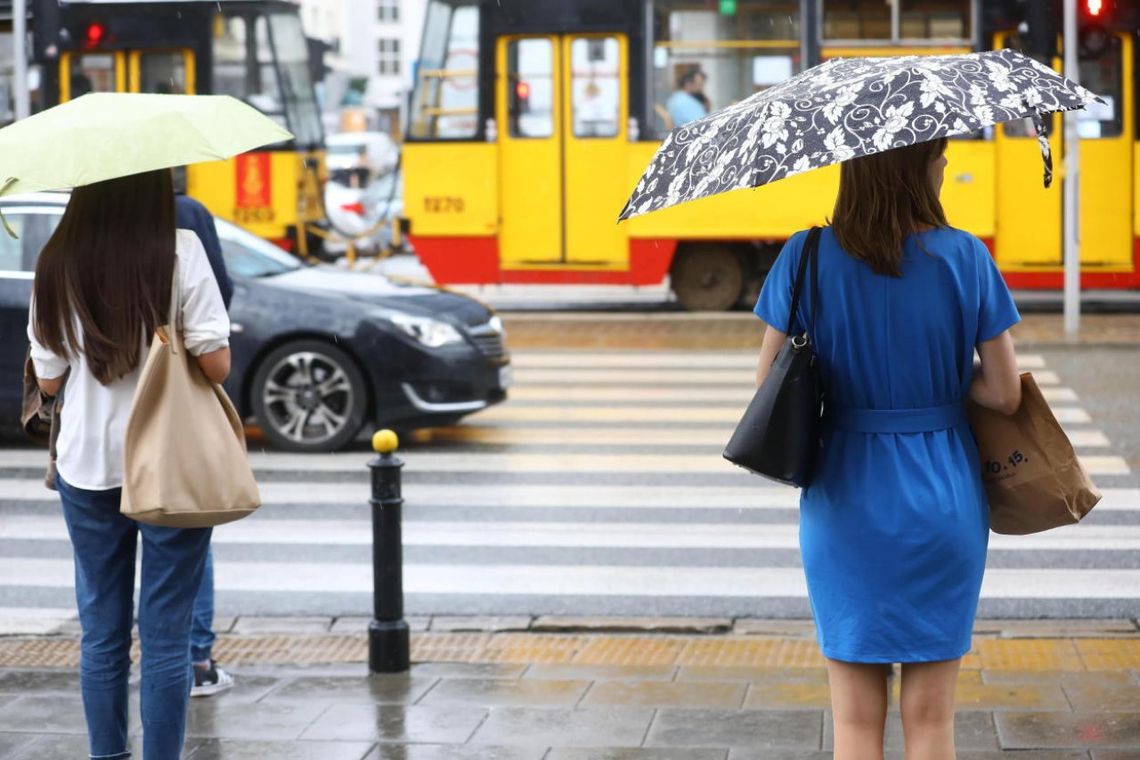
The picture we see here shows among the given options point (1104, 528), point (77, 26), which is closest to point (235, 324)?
point (1104, 528)

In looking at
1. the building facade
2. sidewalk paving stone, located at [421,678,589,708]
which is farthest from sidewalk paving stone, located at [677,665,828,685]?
the building facade

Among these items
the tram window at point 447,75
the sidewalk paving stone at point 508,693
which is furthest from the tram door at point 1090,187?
the sidewalk paving stone at point 508,693

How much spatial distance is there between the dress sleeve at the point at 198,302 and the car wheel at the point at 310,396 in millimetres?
6753

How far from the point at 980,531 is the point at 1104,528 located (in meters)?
5.29

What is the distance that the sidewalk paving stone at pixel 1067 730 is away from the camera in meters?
5.23

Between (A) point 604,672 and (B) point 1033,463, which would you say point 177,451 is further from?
(A) point 604,672

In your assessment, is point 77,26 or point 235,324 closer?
point 235,324

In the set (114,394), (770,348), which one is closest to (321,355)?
(114,394)

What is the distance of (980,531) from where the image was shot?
387cm

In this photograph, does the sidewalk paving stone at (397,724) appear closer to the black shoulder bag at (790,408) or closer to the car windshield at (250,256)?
the black shoulder bag at (790,408)

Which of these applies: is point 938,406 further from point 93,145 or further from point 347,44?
point 347,44

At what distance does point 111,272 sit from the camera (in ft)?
14.5

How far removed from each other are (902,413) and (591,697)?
2.42 metres

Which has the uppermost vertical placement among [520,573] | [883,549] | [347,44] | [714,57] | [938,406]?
[347,44]
